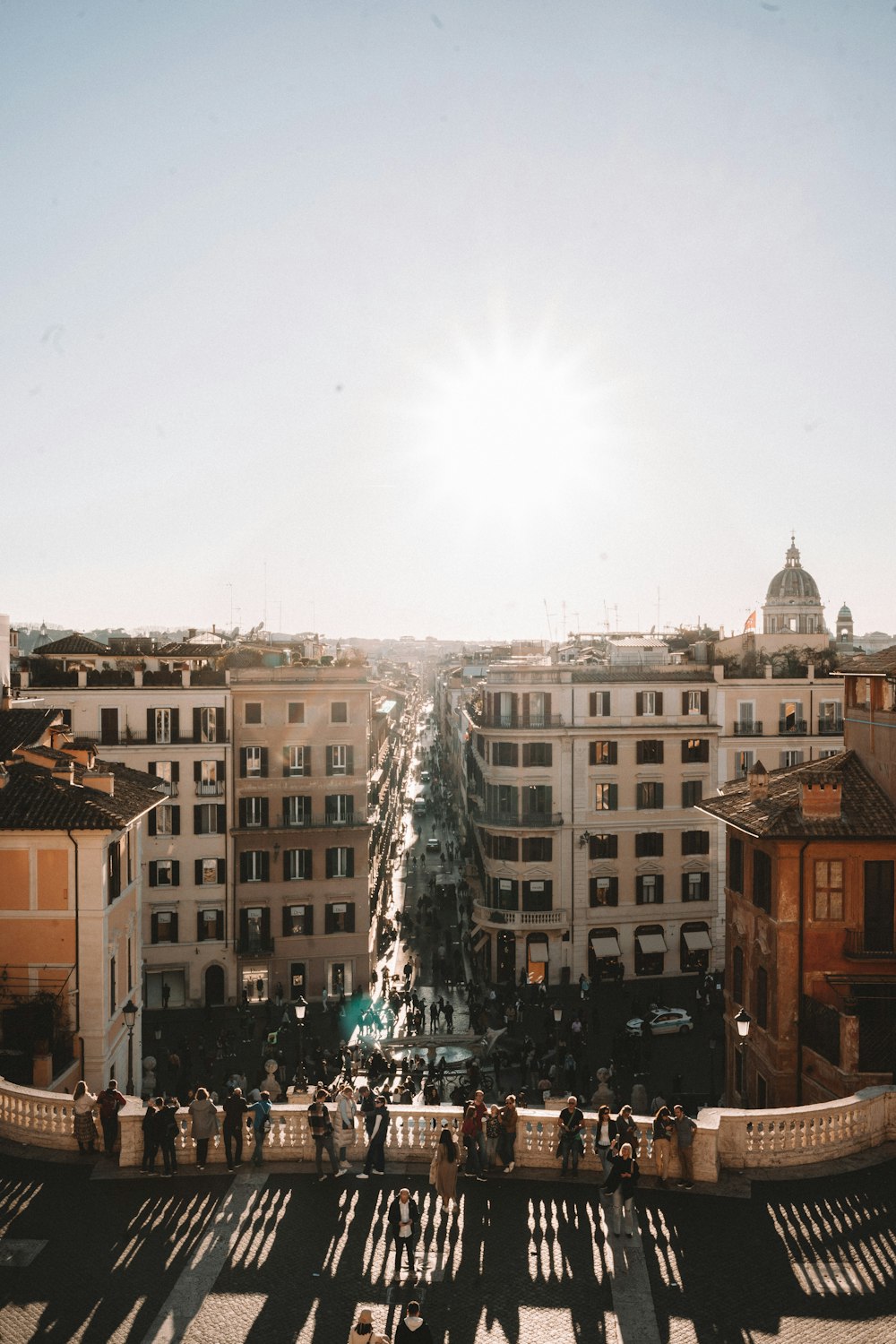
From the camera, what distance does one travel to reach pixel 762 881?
28203 mm

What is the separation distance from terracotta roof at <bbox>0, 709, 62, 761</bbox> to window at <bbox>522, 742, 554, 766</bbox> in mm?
22896

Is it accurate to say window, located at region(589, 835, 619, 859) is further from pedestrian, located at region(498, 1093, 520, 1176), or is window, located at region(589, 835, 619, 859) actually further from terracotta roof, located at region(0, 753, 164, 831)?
pedestrian, located at region(498, 1093, 520, 1176)

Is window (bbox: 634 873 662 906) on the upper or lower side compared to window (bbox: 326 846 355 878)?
lower

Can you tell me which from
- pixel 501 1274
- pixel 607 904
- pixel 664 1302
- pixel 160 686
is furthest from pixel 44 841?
pixel 607 904

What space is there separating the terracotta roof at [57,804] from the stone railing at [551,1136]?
9288mm

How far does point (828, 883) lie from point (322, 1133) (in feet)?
47.9

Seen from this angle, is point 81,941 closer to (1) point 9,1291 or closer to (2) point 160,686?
(1) point 9,1291

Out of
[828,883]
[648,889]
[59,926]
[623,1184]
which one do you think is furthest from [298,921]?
[623,1184]

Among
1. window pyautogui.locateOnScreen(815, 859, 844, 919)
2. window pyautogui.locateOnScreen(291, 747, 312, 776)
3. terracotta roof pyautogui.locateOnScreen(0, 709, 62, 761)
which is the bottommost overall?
window pyautogui.locateOnScreen(815, 859, 844, 919)

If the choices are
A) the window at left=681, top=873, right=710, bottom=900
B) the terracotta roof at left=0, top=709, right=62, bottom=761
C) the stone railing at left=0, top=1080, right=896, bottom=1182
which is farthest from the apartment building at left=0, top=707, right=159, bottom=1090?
the window at left=681, top=873, right=710, bottom=900

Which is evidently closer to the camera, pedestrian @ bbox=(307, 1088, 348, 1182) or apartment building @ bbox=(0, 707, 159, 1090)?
pedestrian @ bbox=(307, 1088, 348, 1182)

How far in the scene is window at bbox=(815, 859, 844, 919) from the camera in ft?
87.6

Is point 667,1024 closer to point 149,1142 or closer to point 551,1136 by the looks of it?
point 551,1136

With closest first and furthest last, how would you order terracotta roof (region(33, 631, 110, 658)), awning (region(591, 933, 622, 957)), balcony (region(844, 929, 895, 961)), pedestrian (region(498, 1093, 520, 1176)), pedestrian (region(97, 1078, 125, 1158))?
1. pedestrian (region(498, 1093, 520, 1176))
2. pedestrian (region(97, 1078, 125, 1158))
3. balcony (region(844, 929, 895, 961))
4. awning (region(591, 933, 622, 957))
5. terracotta roof (region(33, 631, 110, 658))
